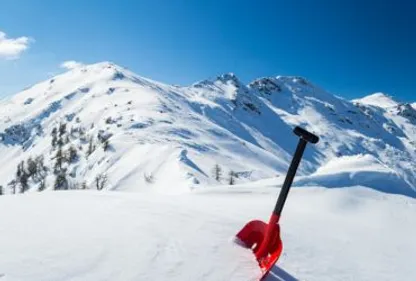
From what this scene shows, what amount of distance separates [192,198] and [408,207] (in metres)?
4.02

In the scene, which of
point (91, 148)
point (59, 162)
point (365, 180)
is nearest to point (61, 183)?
point (59, 162)

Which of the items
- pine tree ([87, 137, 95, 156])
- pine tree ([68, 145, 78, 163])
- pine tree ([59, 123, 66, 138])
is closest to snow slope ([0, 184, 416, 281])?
pine tree ([87, 137, 95, 156])

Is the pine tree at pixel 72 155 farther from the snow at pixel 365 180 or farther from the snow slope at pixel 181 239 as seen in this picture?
the snow slope at pixel 181 239

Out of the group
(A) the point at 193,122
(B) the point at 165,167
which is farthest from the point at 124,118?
(B) the point at 165,167

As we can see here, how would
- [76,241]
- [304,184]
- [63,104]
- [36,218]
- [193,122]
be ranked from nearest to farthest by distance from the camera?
1. [76,241]
2. [36,218]
3. [304,184]
4. [193,122]
5. [63,104]

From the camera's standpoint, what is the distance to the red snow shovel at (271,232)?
4.26 meters

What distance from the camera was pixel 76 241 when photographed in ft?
14.1

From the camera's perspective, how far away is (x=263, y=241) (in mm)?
4613

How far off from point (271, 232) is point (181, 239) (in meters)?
0.98

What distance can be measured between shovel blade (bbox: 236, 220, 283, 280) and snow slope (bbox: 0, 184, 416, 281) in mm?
125

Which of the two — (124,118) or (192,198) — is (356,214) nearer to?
(192,198)

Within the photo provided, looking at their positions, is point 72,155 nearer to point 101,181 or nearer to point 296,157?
point 101,181

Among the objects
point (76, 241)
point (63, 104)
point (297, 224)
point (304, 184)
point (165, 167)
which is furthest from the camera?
point (63, 104)

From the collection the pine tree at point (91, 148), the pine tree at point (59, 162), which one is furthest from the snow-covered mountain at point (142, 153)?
the pine tree at point (91, 148)
